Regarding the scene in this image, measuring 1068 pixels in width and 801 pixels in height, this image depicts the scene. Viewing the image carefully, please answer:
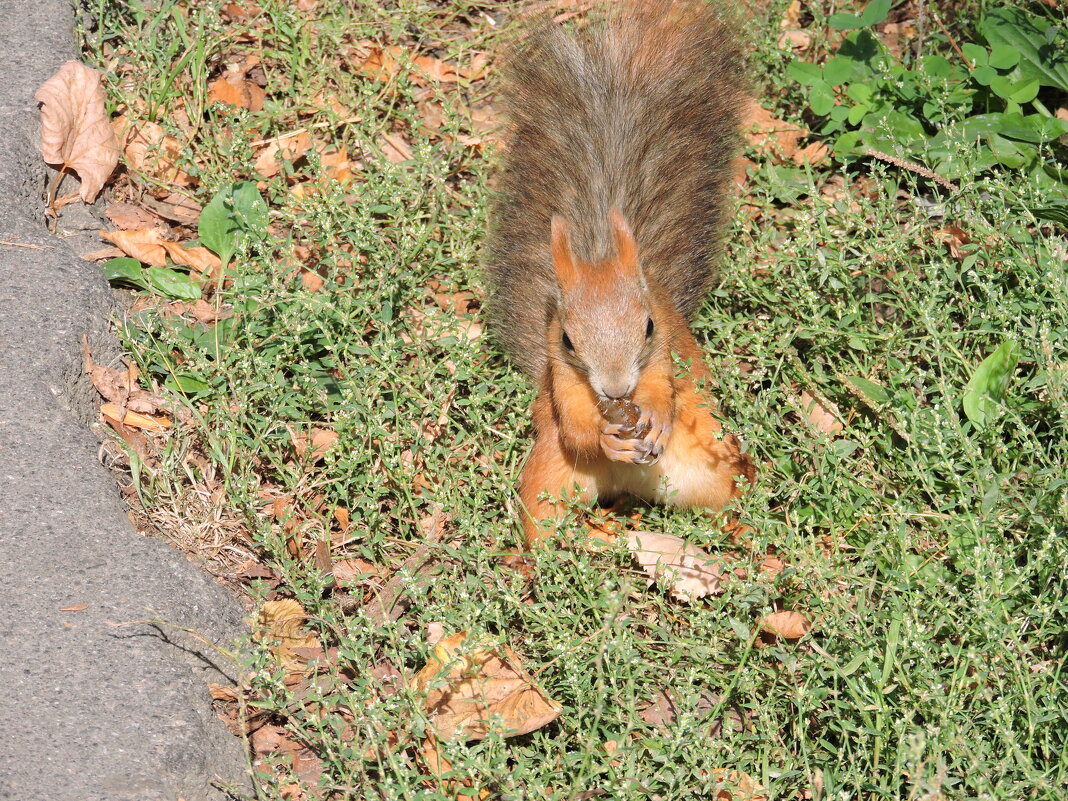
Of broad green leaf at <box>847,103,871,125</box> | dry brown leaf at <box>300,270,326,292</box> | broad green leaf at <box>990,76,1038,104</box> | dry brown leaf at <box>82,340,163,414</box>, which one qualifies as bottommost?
dry brown leaf at <box>82,340,163,414</box>

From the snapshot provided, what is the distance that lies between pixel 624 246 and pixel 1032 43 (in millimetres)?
1826

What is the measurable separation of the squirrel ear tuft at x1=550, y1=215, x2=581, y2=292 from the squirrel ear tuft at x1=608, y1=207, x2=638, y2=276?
114 mm

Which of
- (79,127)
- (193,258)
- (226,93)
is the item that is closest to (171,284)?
(193,258)

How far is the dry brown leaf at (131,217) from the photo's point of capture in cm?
369

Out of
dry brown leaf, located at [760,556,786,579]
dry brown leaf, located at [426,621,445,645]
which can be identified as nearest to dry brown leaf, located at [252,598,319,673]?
dry brown leaf, located at [426,621,445,645]

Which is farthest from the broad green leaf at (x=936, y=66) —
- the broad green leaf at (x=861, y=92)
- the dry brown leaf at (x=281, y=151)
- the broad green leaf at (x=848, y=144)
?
the dry brown leaf at (x=281, y=151)

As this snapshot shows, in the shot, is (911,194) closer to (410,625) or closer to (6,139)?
(410,625)

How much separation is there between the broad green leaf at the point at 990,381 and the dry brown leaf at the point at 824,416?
1.10 feet

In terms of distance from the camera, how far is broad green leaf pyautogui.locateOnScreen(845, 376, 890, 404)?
3072 mm

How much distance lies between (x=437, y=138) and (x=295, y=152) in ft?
1.68

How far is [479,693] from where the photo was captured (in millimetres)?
2570

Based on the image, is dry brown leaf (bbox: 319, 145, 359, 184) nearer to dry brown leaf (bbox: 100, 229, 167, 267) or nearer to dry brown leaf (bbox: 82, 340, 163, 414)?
dry brown leaf (bbox: 100, 229, 167, 267)

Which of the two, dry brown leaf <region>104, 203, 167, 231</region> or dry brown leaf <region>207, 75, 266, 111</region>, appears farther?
dry brown leaf <region>207, 75, 266, 111</region>

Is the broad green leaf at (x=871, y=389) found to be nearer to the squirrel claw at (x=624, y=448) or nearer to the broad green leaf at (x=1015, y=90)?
the squirrel claw at (x=624, y=448)
